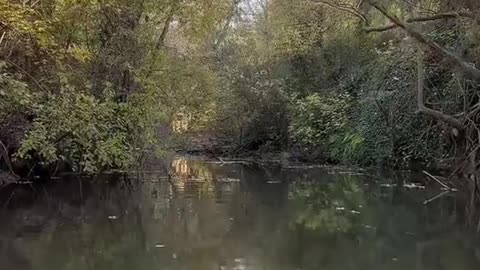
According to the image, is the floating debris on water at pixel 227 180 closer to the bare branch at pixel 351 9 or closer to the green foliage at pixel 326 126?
the green foliage at pixel 326 126

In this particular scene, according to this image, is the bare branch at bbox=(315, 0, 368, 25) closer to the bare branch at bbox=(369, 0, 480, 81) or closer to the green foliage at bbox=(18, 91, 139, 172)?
the bare branch at bbox=(369, 0, 480, 81)

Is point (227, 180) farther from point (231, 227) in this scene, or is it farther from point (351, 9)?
point (231, 227)

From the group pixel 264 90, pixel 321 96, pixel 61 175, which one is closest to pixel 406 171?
pixel 321 96

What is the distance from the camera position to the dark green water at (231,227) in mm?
6172

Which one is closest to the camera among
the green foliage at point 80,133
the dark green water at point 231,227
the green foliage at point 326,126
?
the dark green water at point 231,227

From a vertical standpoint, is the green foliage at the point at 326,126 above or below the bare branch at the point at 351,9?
below

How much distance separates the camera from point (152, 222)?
27.1 ft

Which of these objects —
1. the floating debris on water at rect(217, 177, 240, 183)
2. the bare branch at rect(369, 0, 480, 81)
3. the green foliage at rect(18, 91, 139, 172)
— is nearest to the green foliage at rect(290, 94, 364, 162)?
the floating debris on water at rect(217, 177, 240, 183)

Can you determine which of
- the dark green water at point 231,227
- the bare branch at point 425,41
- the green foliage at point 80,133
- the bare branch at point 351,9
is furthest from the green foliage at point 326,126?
the green foliage at point 80,133

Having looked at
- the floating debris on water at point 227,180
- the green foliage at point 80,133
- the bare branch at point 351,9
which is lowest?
the floating debris on water at point 227,180

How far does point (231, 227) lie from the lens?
7832 millimetres

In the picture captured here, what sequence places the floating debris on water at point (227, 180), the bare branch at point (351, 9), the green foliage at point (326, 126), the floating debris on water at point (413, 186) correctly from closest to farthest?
the bare branch at point (351, 9) → the floating debris on water at point (413, 186) → the floating debris on water at point (227, 180) → the green foliage at point (326, 126)

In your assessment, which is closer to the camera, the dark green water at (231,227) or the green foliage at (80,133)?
the dark green water at (231,227)

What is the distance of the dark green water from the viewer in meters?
6.17
